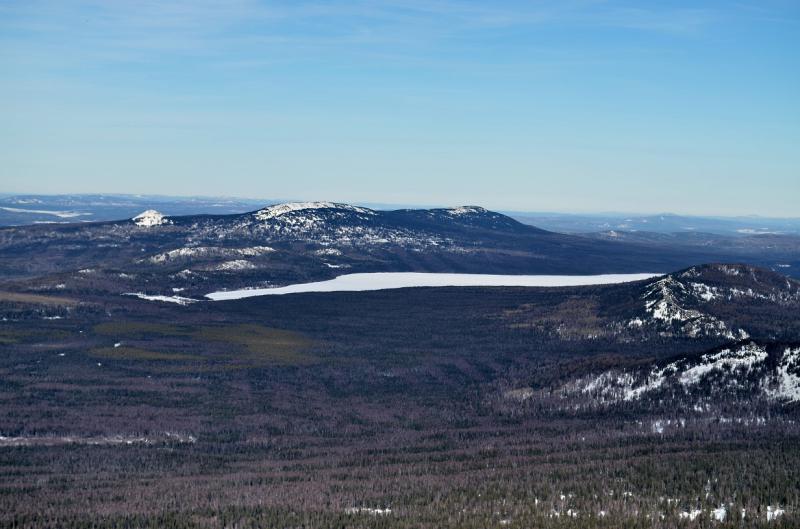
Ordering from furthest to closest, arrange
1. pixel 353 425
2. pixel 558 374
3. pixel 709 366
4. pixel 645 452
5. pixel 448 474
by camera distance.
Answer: pixel 558 374 < pixel 709 366 < pixel 353 425 < pixel 645 452 < pixel 448 474

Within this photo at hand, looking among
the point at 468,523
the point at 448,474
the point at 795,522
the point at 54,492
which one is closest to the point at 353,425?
the point at 448,474

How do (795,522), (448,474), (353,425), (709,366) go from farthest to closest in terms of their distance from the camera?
(709,366), (353,425), (448,474), (795,522)

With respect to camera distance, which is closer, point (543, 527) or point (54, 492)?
point (543, 527)

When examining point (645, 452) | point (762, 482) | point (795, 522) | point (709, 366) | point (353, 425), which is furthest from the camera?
point (709, 366)

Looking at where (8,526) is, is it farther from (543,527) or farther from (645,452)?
(645,452)

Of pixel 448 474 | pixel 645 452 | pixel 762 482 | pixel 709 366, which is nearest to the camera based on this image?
pixel 762 482

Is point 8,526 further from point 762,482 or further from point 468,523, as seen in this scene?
point 762,482

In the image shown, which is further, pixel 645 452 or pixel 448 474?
pixel 645 452

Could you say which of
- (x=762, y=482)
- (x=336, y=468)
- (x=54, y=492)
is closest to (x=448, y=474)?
(x=336, y=468)
